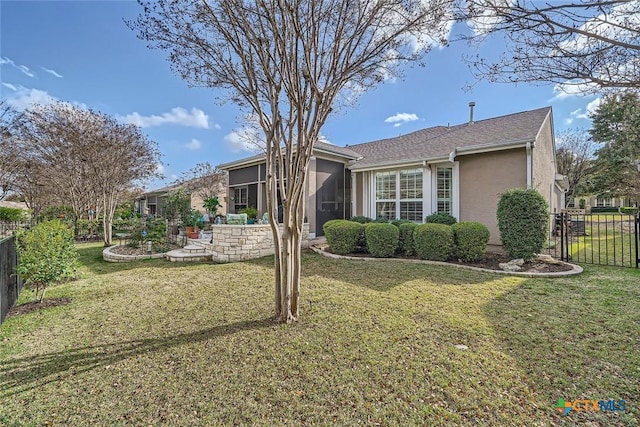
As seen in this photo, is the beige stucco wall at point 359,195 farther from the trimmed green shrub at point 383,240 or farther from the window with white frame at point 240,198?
the window with white frame at point 240,198

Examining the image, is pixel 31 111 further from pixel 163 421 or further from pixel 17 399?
pixel 163 421

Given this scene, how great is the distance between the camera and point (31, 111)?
40.0ft

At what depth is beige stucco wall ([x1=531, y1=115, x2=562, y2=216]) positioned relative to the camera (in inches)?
360

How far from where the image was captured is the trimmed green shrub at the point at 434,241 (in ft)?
25.3

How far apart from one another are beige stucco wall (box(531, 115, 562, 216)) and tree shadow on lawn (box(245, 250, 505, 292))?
4.24 metres

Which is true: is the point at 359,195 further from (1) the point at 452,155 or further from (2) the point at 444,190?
(1) the point at 452,155

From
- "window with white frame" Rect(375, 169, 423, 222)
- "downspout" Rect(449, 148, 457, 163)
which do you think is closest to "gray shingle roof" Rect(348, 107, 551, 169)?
"downspout" Rect(449, 148, 457, 163)

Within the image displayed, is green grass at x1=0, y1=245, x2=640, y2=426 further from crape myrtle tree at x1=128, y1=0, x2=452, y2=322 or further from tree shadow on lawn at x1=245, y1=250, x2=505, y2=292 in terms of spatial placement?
crape myrtle tree at x1=128, y1=0, x2=452, y2=322

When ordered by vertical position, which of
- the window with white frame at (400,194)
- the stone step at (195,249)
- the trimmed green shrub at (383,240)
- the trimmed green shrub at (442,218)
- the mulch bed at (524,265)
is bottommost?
the mulch bed at (524,265)

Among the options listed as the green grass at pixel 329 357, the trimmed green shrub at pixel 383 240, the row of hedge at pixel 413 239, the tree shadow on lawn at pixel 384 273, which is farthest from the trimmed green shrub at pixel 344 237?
the green grass at pixel 329 357

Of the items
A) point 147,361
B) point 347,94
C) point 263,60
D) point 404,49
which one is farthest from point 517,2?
point 147,361

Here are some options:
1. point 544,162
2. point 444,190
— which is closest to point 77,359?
point 444,190

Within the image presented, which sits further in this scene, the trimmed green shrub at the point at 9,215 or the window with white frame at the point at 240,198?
the trimmed green shrub at the point at 9,215

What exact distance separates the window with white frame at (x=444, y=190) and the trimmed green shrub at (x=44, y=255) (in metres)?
10.2
